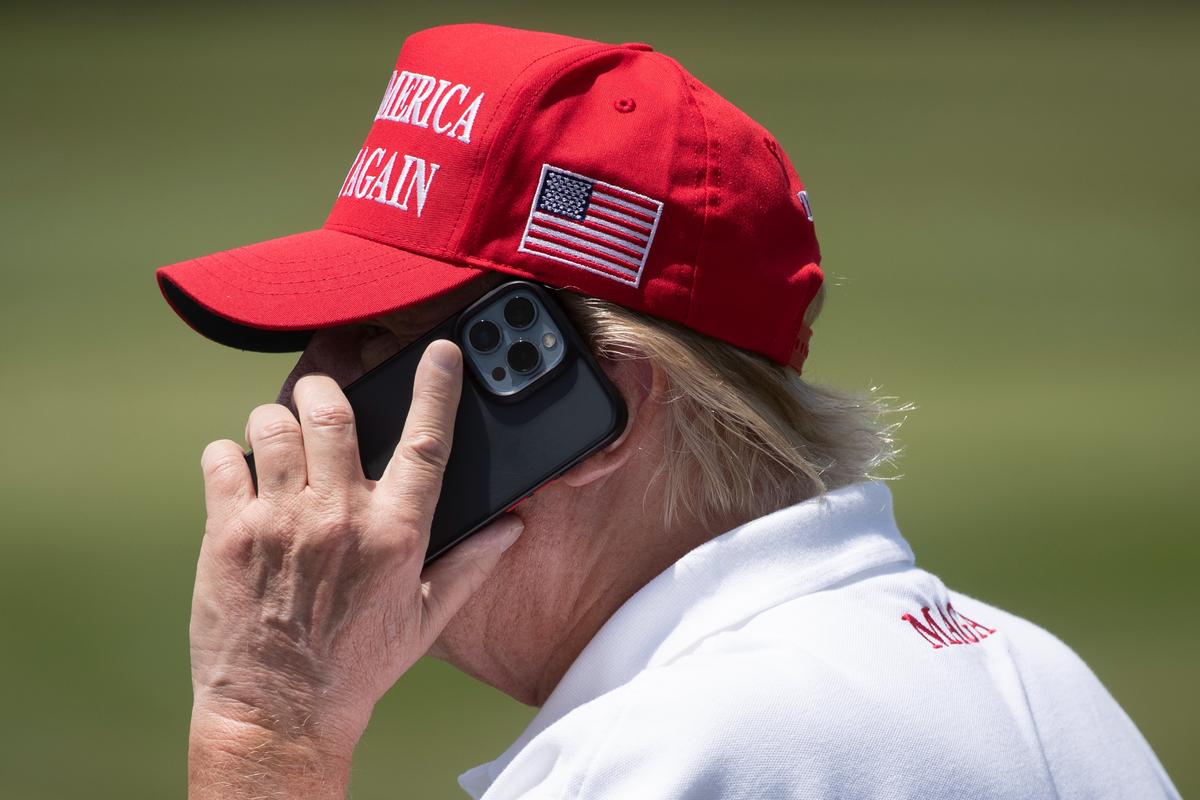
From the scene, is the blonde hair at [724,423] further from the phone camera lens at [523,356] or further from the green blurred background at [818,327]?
the green blurred background at [818,327]

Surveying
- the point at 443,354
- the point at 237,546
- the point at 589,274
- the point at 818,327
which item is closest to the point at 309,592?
the point at 237,546

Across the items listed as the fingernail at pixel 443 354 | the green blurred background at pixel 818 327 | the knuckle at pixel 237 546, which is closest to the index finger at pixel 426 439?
the fingernail at pixel 443 354

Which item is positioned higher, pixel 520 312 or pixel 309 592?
pixel 520 312

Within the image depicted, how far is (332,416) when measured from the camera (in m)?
0.88

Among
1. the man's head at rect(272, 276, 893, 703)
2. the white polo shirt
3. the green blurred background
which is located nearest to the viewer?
the white polo shirt

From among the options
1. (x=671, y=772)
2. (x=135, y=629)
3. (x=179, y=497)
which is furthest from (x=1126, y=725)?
(x=179, y=497)

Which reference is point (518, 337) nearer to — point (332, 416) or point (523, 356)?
point (523, 356)

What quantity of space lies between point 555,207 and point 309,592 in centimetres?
33

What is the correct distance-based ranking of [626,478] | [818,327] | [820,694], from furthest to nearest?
[818,327]
[626,478]
[820,694]

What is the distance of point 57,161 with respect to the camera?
5.23m

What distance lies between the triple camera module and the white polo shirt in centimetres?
18

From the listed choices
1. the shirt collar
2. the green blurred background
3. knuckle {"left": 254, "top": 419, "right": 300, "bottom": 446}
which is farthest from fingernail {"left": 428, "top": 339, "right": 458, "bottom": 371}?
the green blurred background

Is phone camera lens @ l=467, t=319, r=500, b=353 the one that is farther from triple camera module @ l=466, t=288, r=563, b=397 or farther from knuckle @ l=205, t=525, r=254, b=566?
knuckle @ l=205, t=525, r=254, b=566

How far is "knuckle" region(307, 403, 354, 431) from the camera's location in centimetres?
88
